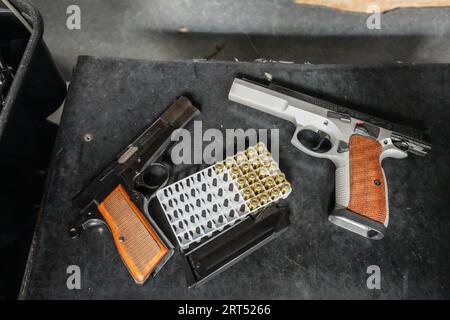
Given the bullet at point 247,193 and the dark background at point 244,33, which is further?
the dark background at point 244,33

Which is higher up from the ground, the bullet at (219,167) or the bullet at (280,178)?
the bullet at (219,167)

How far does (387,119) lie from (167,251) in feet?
2.30

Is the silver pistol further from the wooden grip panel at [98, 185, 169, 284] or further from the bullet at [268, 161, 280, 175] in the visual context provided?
the wooden grip panel at [98, 185, 169, 284]

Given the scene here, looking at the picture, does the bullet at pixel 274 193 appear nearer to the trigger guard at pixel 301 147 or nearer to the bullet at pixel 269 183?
the bullet at pixel 269 183

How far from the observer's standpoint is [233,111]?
1.02 m

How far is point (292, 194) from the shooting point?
3.05ft

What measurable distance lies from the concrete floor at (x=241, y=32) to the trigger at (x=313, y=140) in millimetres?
400

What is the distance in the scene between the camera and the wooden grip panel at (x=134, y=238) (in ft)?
2.64

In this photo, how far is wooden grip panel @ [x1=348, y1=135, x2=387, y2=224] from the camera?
2.77 feet

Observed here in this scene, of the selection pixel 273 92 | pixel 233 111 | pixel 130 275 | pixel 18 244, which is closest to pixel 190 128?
pixel 233 111

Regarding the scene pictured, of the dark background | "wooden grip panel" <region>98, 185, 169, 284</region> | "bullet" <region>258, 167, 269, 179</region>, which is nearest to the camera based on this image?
"wooden grip panel" <region>98, 185, 169, 284</region>

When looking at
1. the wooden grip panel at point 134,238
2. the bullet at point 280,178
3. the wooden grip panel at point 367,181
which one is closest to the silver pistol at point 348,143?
the wooden grip panel at point 367,181

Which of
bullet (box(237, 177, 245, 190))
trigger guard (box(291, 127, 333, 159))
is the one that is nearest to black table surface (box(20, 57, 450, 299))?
trigger guard (box(291, 127, 333, 159))

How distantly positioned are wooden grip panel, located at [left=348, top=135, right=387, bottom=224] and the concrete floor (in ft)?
1.56
